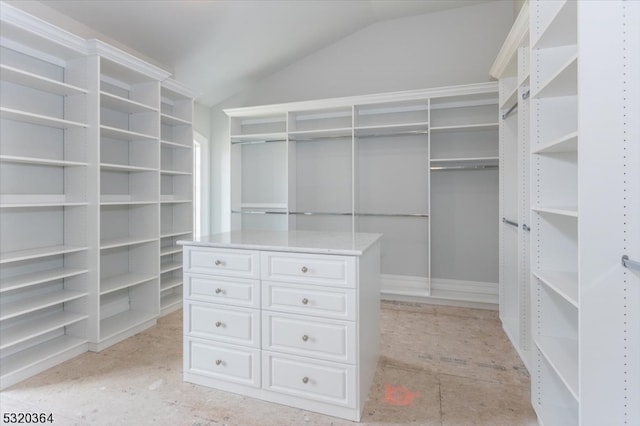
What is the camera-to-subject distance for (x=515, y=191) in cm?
283

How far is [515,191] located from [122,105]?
11.7ft

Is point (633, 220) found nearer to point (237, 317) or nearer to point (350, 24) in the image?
point (237, 317)

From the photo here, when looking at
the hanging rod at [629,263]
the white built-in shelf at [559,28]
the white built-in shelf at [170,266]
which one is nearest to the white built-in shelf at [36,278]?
the white built-in shelf at [170,266]

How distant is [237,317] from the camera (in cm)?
193

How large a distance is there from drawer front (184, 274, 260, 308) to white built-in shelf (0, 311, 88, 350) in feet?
3.69

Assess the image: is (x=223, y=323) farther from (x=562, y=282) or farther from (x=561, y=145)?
(x=561, y=145)

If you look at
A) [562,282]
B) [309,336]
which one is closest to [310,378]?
[309,336]

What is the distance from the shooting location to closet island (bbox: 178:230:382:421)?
5.67 ft

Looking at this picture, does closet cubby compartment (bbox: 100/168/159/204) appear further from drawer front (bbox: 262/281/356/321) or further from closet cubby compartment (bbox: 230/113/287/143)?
drawer front (bbox: 262/281/356/321)

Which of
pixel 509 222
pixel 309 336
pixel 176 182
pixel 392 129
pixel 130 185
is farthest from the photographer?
pixel 392 129

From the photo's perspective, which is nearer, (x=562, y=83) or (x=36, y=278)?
(x=562, y=83)

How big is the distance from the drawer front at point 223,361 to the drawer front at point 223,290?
0.27m

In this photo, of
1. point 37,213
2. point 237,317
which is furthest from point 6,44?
point 237,317

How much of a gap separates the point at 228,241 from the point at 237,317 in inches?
18.1
